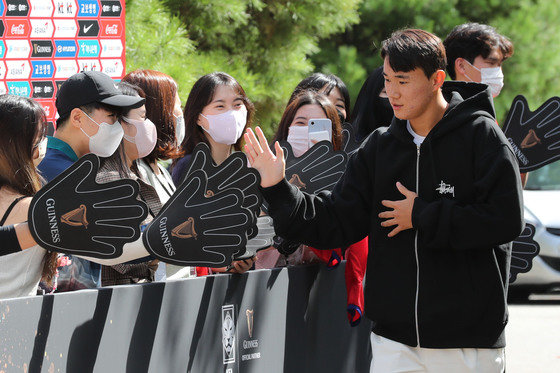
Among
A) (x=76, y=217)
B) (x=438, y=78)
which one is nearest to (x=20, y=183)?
(x=76, y=217)

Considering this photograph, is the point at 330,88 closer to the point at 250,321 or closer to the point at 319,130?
the point at 319,130

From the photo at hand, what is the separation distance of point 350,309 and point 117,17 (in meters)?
3.48

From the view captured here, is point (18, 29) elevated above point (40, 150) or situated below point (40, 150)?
below

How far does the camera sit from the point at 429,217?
340cm

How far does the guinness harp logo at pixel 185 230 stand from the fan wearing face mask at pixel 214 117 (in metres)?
1.28

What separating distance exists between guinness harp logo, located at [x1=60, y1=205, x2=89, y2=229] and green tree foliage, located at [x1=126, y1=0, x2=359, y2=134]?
19.3 feet

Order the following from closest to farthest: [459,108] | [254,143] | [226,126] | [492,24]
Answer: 1. [459,108]
2. [254,143]
3. [226,126]
4. [492,24]

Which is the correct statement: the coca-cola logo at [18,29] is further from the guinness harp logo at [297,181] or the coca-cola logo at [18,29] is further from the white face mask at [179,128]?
the guinness harp logo at [297,181]

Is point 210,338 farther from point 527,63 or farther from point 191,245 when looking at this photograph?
point 527,63

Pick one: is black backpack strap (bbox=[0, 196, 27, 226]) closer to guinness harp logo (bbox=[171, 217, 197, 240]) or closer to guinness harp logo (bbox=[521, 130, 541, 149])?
guinness harp logo (bbox=[171, 217, 197, 240])

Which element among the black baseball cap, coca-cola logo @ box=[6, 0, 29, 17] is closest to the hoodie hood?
the black baseball cap

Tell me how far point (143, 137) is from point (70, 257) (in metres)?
0.68

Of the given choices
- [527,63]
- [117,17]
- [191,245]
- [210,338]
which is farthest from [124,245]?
[527,63]

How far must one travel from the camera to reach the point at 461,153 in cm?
350
